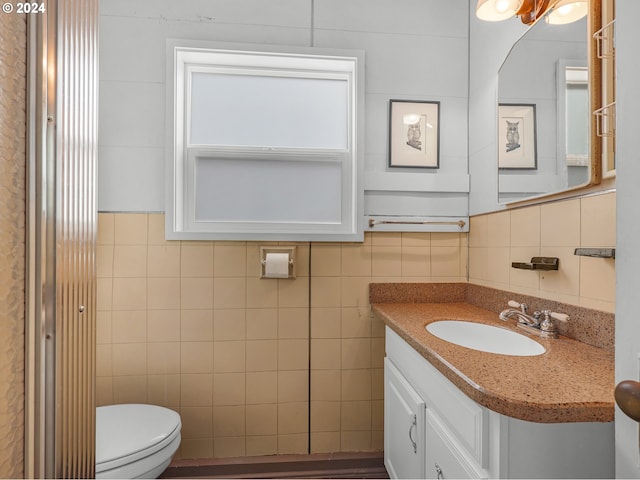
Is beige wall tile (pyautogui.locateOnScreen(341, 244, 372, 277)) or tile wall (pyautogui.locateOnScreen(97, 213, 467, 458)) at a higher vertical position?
beige wall tile (pyautogui.locateOnScreen(341, 244, 372, 277))

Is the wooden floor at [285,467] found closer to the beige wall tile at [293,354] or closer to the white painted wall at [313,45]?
the beige wall tile at [293,354]

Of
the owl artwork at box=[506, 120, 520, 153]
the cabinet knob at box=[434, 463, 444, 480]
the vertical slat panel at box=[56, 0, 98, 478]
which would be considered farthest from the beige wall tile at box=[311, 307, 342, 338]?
the vertical slat panel at box=[56, 0, 98, 478]

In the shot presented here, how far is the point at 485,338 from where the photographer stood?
1.45 metres

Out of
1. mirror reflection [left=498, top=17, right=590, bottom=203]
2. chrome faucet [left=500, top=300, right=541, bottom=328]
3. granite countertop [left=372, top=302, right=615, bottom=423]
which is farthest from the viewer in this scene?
chrome faucet [left=500, top=300, right=541, bottom=328]

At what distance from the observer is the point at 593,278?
3.80ft

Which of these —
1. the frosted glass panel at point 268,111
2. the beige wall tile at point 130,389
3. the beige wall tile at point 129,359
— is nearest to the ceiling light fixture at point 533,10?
the frosted glass panel at point 268,111

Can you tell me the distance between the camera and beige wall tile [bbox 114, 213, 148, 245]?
176cm

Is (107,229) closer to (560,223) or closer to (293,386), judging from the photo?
(293,386)

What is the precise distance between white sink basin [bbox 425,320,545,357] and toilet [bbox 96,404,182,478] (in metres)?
1.10

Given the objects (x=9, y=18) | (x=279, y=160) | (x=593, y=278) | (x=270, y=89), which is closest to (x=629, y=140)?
(x=9, y=18)

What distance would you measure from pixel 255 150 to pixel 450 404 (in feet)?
4.69

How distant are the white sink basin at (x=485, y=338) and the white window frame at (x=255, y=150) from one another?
61cm

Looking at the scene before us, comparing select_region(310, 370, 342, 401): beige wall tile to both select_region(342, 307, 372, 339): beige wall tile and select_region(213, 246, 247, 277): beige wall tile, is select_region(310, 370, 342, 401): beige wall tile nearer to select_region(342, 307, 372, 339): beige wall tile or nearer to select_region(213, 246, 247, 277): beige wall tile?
select_region(342, 307, 372, 339): beige wall tile

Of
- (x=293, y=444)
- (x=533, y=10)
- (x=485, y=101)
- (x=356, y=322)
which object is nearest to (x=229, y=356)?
(x=293, y=444)
